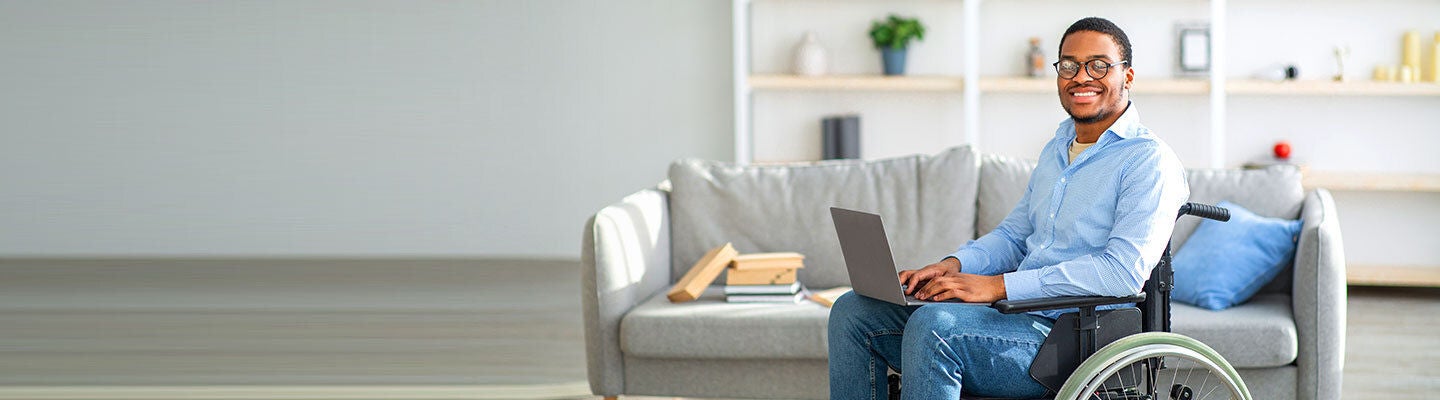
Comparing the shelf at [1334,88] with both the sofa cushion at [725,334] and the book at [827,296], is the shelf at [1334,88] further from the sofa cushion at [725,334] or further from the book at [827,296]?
the sofa cushion at [725,334]

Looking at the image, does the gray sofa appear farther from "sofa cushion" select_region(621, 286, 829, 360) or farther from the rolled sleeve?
the rolled sleeve

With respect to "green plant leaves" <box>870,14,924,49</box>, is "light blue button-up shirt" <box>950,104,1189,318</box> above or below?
below

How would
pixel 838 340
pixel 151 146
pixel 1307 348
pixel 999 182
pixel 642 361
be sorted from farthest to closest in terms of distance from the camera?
pixel 151 146 < pixel 999 182 < pixel 642 361 < pixel 1307 348 < pixel 838 340

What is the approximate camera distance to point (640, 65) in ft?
21.1

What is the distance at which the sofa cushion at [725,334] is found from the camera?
305cm

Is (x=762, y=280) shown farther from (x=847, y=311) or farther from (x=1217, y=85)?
(x=1217, y=85)

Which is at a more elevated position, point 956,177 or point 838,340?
point 956,177

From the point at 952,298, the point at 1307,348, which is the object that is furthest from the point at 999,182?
the point at 952,298

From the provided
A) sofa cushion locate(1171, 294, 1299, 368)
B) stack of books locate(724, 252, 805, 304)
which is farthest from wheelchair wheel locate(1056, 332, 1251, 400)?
stack of books locate(724, 252, 805, 304)

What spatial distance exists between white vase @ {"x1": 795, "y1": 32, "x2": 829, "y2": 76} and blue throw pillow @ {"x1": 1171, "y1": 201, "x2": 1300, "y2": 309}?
8.66 feet

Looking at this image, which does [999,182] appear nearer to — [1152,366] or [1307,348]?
[1307,348]

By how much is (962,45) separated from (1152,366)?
3710mm

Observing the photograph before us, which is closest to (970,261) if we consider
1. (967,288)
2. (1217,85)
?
(967,288)

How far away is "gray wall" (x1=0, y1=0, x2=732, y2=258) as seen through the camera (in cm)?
577
